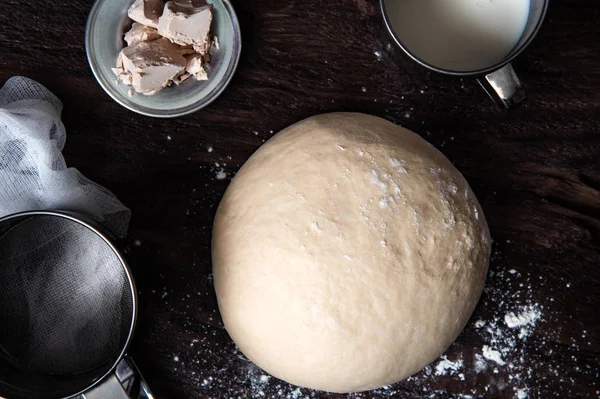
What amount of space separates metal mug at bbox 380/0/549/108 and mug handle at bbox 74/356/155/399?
728 millimetres

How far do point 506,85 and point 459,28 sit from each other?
129mm

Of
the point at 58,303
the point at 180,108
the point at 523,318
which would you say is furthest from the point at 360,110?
the point at 58,303

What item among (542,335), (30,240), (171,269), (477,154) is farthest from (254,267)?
(542,335)

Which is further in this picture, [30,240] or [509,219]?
[509,219]

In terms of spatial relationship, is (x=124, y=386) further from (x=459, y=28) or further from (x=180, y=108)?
(x=459, y=28)

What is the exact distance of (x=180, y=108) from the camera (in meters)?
1.01

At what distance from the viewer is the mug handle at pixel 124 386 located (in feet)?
2.99

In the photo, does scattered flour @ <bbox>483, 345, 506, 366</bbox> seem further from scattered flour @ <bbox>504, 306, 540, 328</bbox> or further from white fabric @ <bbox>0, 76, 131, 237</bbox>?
white fabric @ <bbox>0, 76, 131, 237</bbox>

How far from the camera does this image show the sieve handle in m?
0.91

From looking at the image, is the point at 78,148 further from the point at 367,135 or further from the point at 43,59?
the point at 367,135

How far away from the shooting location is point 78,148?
1.08m

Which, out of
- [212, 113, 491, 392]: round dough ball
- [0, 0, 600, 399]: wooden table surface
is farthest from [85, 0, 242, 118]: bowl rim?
[212, 113, 491, 392]: round dough ball

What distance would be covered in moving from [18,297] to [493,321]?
0.88m

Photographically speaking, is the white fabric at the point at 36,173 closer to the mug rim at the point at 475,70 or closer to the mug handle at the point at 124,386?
the mug handle at the point at 124,386
